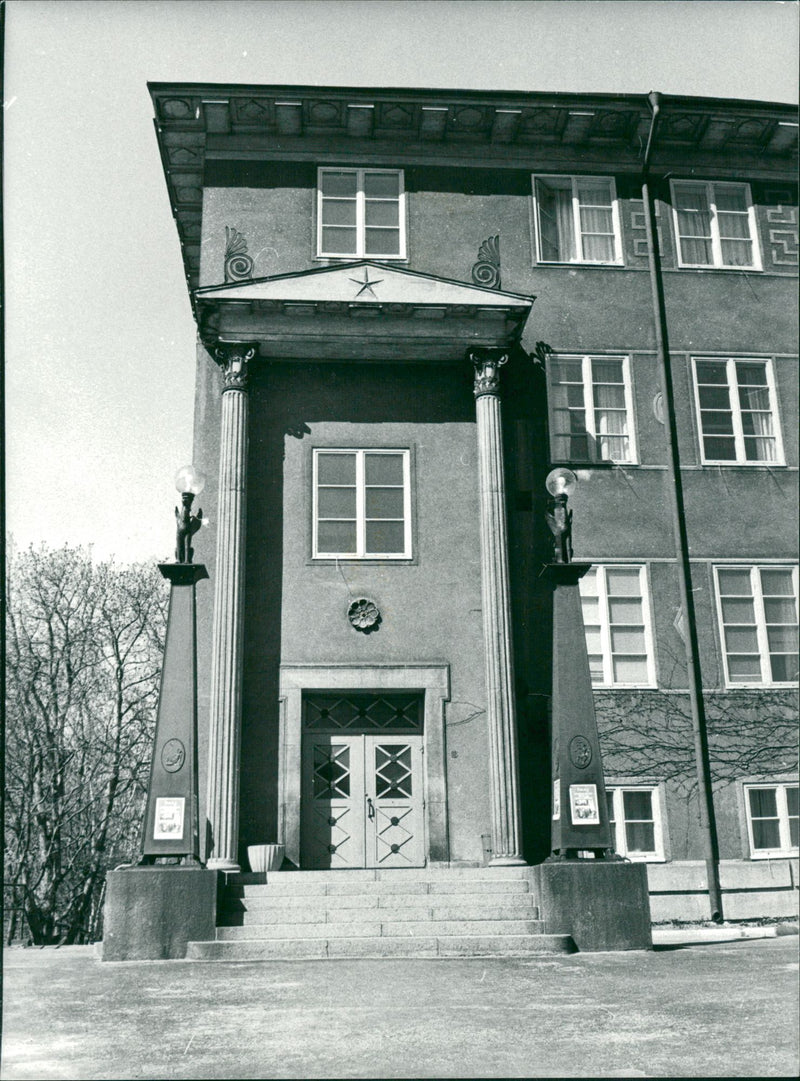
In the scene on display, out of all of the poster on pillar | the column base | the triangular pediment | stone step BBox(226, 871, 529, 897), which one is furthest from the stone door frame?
the triangular pediment

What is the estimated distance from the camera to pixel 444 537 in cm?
1902

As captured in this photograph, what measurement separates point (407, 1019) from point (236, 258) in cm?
1512

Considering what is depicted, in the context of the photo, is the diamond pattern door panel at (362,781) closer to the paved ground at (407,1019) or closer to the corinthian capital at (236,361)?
the corinthian capital at (236,361)

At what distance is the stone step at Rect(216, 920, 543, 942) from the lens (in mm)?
13602

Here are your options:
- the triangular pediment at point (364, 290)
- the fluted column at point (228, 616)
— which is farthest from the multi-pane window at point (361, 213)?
the fluted column at point (228, 616)

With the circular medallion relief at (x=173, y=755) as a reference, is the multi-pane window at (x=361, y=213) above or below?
above

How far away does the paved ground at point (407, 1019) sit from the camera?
6.66 meters

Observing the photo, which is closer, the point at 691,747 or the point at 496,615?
the point at 496,615

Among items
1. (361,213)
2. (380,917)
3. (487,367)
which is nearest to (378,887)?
(380,917)

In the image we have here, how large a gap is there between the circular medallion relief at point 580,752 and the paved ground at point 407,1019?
8.05 ft

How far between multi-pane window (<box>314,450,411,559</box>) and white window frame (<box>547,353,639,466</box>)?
2907 millimetres

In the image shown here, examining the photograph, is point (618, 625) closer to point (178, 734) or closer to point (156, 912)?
point (178, 734)

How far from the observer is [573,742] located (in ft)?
46.0

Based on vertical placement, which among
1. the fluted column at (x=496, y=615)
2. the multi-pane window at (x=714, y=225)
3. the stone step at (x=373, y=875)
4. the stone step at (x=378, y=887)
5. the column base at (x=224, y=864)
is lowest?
the stone step at (x=378, y=887)
